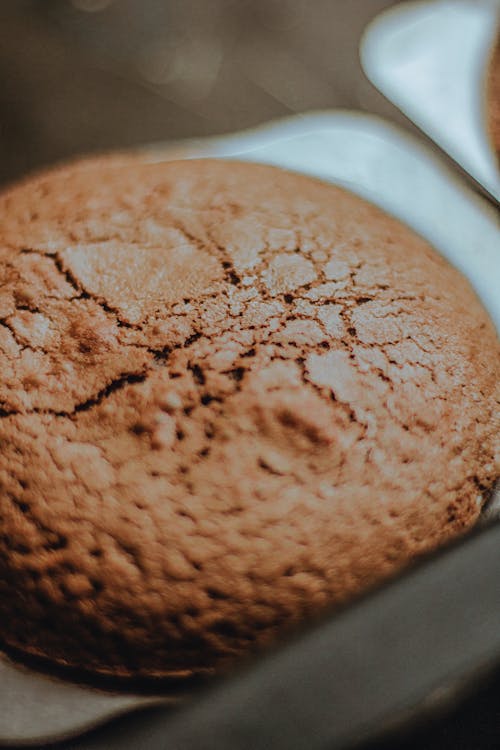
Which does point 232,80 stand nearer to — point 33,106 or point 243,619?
point 33,106

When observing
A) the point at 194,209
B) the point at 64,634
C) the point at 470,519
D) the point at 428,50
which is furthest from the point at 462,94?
the point at 64,634

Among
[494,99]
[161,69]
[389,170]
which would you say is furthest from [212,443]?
[161,69]

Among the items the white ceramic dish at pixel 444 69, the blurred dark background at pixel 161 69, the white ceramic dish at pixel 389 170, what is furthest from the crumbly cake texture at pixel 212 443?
the blurred dark background at pixel 161 69

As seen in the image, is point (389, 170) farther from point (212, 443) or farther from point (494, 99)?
point (212, 443)

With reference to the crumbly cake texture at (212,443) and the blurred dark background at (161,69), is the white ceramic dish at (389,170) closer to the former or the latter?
the crumbly cake texture at (212,443)

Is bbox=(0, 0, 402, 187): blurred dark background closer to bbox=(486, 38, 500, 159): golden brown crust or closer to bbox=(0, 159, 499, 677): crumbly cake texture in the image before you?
bbox=(486, 38, 500, 159): golden brown crust

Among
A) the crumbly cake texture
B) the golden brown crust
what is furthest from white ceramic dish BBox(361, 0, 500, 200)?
the crumbly cake texture
